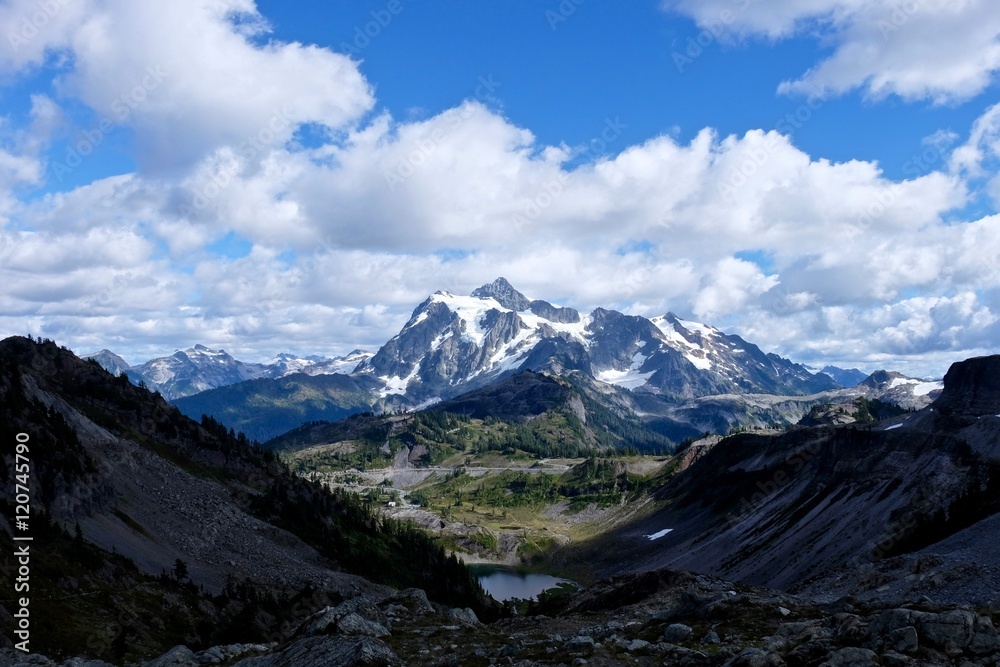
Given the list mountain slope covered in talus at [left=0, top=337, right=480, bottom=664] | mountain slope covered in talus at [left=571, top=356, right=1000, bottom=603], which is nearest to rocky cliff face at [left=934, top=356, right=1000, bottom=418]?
mountain slope covered in talus at [left=571, top=356, right=1000, bottom=603]

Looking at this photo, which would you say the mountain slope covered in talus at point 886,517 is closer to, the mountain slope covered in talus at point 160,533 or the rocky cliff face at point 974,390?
the rocky cliff face at point 974,390

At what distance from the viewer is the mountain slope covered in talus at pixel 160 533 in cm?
6309

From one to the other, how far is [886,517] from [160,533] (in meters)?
115

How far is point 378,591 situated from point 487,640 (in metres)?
96.3

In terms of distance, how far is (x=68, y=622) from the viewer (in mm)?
56531

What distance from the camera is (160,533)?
109 metres

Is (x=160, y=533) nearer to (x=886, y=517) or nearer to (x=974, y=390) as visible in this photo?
(x=886, y=517)

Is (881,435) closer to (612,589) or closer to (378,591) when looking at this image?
(612,589)

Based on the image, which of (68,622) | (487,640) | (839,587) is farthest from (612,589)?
(68,622)

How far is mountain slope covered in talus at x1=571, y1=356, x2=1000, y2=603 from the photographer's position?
63.5 metres

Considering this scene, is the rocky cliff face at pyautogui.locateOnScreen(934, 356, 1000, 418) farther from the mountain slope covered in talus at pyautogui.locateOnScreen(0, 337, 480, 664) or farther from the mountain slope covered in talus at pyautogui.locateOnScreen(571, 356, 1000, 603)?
the mountain slope covered in talus at pyautogui.locateOnScreen(0, 337, 480, 664)

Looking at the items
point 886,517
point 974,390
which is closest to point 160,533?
point 886,517

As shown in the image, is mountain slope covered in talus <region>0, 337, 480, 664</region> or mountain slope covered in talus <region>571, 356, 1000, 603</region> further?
mountain slope covered in talus <region>571, 356, 1000, 603</region>

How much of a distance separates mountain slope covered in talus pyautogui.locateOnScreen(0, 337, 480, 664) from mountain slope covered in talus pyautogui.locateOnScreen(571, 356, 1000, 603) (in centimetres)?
5560
